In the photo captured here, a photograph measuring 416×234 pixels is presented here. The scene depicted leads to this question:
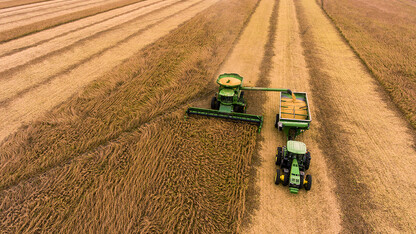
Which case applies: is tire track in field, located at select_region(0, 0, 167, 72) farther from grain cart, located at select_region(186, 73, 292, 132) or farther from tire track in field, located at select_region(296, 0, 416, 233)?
tire track in field, located at select_region(296, 0, 416, 233)

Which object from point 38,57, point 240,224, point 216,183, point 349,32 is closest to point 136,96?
point 216,183

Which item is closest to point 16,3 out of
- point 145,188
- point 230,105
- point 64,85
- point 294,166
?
point 64,85

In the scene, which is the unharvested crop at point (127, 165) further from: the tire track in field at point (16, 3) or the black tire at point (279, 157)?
the tire track in field at point (16, 3)

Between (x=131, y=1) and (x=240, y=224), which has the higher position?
(x=131, y=1)

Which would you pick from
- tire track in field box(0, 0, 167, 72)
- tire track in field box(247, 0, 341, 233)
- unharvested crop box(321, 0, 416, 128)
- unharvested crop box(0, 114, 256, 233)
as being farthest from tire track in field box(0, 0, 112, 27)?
unharvested crop box(321, 0, 416, 128)

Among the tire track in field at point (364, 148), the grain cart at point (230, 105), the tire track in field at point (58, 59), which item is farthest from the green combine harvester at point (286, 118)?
the tire track in field at point (58, 59)

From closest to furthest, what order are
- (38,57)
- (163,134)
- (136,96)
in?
(163,134) < (136,96) < (38,57)

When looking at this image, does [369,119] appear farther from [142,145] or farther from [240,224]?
[142,145]

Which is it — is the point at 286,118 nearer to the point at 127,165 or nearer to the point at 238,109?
the point at 238,109
